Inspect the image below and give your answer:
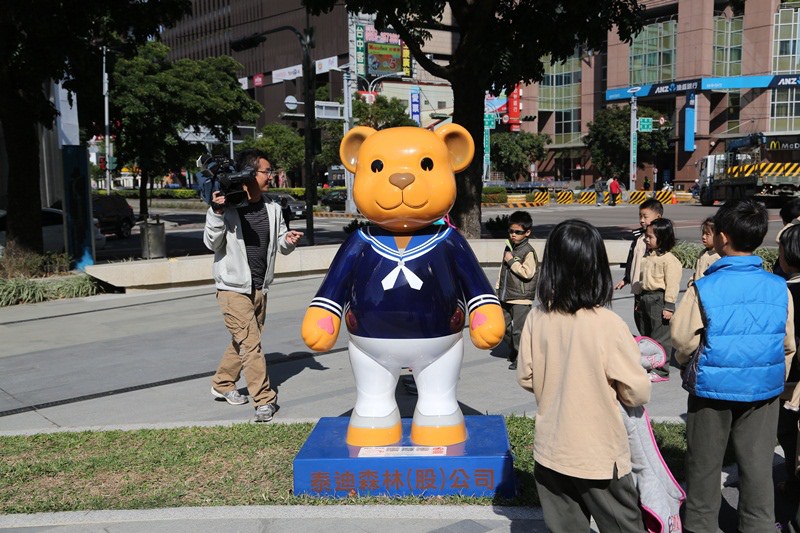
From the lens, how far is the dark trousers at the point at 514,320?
654 centimetres

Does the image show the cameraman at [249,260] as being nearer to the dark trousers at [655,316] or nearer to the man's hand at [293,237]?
the man's hand at [293,237]

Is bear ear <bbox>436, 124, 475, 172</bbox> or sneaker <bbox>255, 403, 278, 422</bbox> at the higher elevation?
bear ear <bbox>436, 124, 475, 172</bbox>

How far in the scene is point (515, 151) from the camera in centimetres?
5244

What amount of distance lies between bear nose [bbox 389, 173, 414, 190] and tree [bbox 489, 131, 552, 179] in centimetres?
4955

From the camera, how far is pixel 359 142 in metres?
4.52

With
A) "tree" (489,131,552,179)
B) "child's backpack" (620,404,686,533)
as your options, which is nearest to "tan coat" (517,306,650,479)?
"child's backpack" (620,404,686,533)

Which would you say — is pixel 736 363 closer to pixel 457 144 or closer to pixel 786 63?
pixel 457 144

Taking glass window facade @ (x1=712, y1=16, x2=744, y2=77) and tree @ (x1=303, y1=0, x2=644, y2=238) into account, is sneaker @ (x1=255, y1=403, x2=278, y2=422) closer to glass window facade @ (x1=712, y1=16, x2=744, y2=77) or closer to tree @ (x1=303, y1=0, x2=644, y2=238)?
tree @ (x1=303, y1=0, x2=644, y2=238)

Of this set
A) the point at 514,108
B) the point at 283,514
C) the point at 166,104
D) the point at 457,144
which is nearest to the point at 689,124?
the point at 514,108

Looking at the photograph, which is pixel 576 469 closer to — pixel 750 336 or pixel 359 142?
pixel 750 336

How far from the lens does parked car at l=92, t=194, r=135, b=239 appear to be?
22312 mm

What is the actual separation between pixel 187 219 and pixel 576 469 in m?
31.6

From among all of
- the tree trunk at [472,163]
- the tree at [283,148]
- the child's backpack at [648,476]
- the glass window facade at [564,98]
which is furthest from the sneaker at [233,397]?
the glass window facade at [564,98]

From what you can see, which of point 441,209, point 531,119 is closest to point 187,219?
point 441,209
